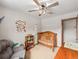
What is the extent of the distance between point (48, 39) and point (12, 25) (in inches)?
67.2

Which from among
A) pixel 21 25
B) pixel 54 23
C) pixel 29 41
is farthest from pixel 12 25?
pixel 54 23

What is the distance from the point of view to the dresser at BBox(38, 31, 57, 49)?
4832 mm

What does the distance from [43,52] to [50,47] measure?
0.44m

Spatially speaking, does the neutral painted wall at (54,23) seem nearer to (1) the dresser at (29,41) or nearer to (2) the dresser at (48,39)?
Result: (2) the dresser at (48,39)

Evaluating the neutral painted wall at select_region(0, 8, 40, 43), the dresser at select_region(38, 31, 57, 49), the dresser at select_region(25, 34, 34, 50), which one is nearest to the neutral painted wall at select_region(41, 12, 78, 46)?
the dresser at select_region(38, 31, 57, 49)

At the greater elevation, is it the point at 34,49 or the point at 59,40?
the point at 59,40

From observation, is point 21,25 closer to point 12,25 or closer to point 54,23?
point 12,25

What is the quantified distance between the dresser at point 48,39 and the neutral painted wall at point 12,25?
469mm

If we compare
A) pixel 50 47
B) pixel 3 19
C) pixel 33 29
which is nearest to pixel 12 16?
pixel 3 19

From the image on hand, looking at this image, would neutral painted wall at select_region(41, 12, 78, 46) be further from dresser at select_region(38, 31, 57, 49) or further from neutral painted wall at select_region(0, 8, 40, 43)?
neutral painted wall at select_region(0, 8, 40, 43)

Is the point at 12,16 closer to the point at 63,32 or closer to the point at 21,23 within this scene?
the point at 21,23

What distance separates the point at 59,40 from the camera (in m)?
4.92

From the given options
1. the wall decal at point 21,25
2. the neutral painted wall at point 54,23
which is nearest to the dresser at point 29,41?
the wall decal at point 21,25

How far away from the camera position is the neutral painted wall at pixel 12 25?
404cm
